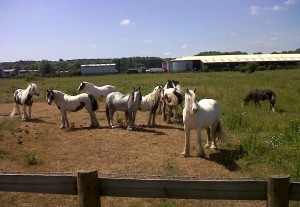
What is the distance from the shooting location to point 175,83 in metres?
17.6

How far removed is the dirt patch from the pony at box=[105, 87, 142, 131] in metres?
0.49

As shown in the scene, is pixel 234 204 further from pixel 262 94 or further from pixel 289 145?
pixel 262 94

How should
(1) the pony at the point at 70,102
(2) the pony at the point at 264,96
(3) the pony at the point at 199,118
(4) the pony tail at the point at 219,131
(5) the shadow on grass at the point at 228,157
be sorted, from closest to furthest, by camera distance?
(5) the shadow on grass at the point at 228,157 < (3) the pony at the point at 199,118 < (4) the pony tail at the point at 219,131 < (1) the pony at the point at 70,102 < (2) the pony at the point at 264,96

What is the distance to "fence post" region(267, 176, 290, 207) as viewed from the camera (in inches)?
142

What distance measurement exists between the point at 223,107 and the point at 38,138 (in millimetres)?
11059

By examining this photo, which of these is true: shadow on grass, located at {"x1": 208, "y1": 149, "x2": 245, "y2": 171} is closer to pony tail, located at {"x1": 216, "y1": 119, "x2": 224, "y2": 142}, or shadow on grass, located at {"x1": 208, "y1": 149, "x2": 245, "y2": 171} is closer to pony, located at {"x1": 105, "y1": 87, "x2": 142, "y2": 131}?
pony tail, located at {"x1": 216, "y1": 119, "x2": 224, "y2": 142}

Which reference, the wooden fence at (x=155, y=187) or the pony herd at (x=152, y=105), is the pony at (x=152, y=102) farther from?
the wooden fence at (x=155, y=187)

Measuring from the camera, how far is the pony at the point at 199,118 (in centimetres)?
962

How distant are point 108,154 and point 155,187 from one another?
22.2ft

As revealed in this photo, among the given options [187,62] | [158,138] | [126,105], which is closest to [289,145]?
[158,138]

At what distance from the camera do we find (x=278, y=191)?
11.9 ft

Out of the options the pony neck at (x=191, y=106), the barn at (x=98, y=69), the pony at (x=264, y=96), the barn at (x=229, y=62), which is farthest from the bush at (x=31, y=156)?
the barn at (x=98, y=69)

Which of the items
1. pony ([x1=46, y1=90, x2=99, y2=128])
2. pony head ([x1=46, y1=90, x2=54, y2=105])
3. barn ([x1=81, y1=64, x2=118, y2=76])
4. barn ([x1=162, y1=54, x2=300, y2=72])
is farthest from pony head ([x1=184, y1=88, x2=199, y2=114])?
barn ([x1=81, y1=64, x2=118, y2=76])

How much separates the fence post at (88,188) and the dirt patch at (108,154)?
223cm
